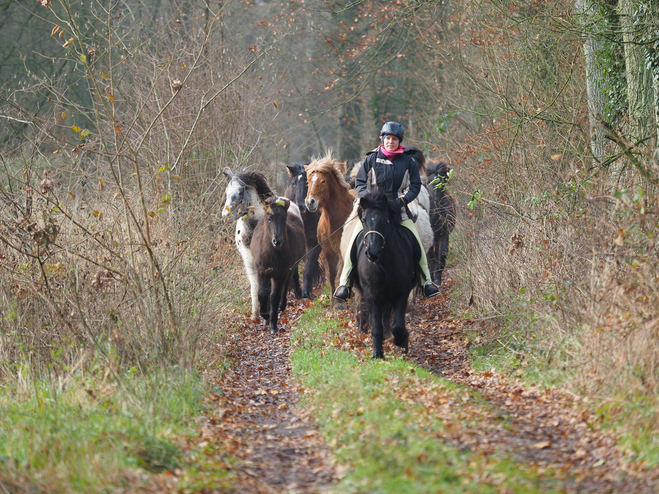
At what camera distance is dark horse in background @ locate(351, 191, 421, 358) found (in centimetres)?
907

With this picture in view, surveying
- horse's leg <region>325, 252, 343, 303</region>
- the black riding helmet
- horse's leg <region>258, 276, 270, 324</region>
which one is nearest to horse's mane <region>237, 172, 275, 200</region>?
horse's leg <region>325, 252, 343, 303</region>

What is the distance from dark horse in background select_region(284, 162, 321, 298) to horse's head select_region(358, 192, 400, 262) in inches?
226

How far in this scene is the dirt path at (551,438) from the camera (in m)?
5.09

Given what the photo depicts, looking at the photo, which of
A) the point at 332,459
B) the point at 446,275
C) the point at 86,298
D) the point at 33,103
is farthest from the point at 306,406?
the point at 33,103

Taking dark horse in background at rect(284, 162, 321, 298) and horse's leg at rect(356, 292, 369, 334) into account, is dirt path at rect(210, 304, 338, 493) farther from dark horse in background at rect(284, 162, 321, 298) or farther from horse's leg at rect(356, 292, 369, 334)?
dark horse in background at rect(284, 162, 321, 298)

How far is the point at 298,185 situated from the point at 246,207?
2.89 m

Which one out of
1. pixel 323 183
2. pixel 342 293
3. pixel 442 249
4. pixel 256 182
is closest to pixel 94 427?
pixel 342 293

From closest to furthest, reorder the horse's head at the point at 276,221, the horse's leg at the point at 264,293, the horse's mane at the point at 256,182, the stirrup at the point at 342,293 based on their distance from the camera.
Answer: the stirrup at the point at 342,293, the horse's head at the point at 276,221, the horse's leg at the point at 264,293, the horse's mane at the point at 256,182

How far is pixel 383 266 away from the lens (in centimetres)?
925

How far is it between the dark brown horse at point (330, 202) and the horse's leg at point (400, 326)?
3.83 m

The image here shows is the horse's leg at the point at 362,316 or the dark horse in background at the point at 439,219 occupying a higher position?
the dark horse in background at the point at 439,219

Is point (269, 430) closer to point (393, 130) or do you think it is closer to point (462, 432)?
point (462, 432)

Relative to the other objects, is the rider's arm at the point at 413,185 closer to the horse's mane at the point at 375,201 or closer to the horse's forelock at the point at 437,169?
the horse's mane at the point at 375,201

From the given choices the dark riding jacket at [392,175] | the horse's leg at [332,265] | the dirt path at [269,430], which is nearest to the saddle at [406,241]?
the dark riding jacket at [392,175]
